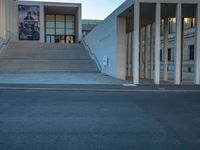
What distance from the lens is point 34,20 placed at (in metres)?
51.5

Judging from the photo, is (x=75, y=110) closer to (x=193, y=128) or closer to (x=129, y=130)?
(x=129, y=130)

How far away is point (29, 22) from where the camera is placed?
51375mm

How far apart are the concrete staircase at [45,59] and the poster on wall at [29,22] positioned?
11.9 metres

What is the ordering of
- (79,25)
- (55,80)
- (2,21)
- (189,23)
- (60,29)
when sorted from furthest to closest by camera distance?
(60,29) < (79,25) < (2,21) < (189,23) < (55,80)

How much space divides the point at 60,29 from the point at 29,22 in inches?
317

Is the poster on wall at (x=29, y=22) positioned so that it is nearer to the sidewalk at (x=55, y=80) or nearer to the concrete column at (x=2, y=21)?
the concrete column at (x=2, y=21)

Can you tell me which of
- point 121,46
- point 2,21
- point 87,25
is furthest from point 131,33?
point 87,25

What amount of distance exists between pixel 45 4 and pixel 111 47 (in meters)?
30.4

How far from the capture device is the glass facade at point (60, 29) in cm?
5753

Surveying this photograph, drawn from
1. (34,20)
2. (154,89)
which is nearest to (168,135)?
(154,89)

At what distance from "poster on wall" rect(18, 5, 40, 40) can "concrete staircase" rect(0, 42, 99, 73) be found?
1194 cm

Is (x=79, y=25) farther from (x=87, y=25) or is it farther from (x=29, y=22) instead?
(x=87, y=25)

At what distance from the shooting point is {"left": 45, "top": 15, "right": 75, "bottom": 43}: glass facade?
57.5 m

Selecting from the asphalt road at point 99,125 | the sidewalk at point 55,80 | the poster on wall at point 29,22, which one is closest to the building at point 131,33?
the poster on wall at point 29,22
